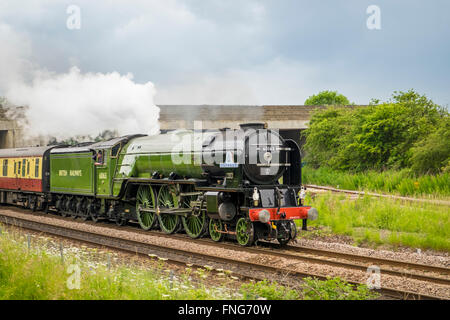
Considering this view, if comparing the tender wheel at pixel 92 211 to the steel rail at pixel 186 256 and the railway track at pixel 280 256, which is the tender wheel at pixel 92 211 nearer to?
the steel rail at pixel 186 256

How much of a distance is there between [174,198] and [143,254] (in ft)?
9.64

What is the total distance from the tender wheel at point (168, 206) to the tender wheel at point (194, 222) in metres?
0.34

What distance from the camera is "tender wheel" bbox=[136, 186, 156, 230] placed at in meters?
14.3

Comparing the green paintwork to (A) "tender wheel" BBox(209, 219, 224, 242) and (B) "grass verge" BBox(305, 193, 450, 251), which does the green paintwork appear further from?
(B) "grass verge" BBox(305, 193, 450, 251)

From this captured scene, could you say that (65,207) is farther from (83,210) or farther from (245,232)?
(245,232)

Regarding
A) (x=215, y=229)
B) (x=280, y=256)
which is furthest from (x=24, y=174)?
(x=280, y=256)

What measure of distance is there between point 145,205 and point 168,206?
1.43 m

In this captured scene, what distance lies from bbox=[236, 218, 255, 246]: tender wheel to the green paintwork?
7.47m

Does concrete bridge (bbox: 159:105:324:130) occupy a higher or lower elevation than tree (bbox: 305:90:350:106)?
lower

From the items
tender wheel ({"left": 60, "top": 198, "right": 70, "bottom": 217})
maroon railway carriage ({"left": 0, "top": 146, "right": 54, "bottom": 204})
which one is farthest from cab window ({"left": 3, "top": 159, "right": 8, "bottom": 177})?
tender wheel ({"left": 60, "top": 198, "right": 70, "bottom": 217})

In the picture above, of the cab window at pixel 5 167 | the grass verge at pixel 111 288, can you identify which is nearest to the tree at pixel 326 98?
the cab window at pixel 5 167

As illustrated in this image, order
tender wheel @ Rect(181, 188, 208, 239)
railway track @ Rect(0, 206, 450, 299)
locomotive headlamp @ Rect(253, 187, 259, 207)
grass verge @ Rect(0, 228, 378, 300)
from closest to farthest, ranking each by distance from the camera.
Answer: grass verge @ Rect(0, 228, 378, 300) < railway track @ Rect(0, 206, 450, 299) < locomotive headlamp @ Rect(253, 187, 259, 207) < tender wheel @ Rect(181, 188, 208, 239)
